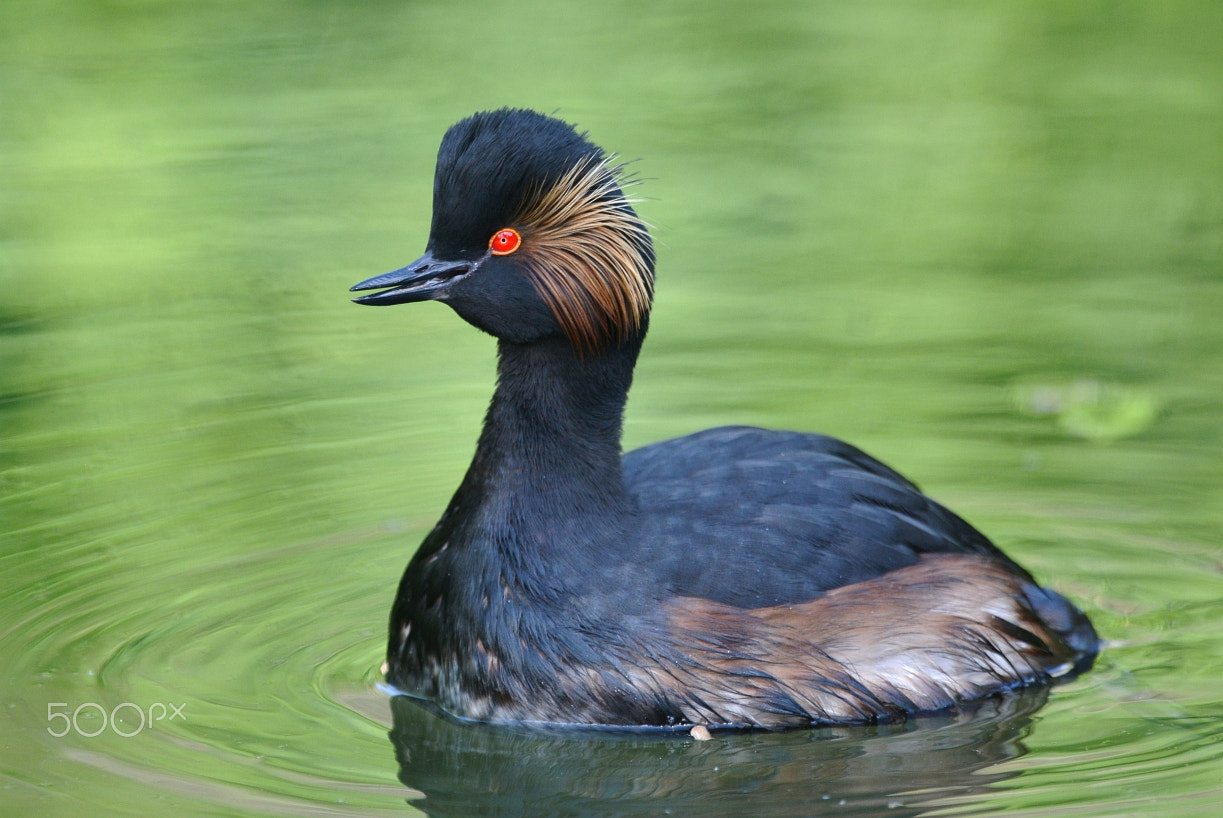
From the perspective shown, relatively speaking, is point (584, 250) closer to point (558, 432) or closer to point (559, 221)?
point (559, 221)

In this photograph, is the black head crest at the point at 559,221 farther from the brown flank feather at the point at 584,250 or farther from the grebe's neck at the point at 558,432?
the grebe's neck at the point at 558,432

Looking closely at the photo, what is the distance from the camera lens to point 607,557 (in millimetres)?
6547

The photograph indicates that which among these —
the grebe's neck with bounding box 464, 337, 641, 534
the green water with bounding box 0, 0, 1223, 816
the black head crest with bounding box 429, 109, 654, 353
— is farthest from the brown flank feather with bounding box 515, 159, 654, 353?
the green water with bounding box 0, 0, 1223, 816

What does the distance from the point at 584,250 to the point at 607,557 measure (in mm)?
1049

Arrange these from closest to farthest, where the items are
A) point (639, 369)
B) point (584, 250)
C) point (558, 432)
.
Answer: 1. point (584, 250)
2. point (558, 432)
3. point (639, 369)

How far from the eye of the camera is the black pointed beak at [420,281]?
21.5 ft

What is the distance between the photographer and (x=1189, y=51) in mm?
14477

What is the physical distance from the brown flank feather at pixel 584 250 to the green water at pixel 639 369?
1474mm

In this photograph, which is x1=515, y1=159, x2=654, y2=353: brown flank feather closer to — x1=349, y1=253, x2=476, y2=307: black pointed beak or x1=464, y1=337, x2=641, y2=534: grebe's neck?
x1=464, y1=337, x2=641, y2=534: grebe's neck

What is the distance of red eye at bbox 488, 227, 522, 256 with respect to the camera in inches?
259

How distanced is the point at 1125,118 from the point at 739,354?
5024 millimetres

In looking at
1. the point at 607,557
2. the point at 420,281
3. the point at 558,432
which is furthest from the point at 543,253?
the point at 607,557

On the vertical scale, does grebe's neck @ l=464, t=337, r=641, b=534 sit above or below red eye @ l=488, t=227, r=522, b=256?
below

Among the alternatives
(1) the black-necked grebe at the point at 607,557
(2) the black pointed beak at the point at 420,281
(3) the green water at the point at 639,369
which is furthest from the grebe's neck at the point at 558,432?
(3) the green water at the point at 639,369
